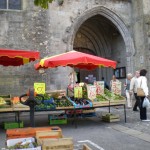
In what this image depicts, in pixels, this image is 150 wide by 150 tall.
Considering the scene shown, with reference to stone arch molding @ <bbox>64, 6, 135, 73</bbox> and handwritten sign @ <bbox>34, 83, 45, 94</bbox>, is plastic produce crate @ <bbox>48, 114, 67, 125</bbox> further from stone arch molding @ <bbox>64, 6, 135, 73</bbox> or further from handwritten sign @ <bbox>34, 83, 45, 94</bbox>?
stone arch molding @ <bbox>64, 6, 135, 73</bbox>

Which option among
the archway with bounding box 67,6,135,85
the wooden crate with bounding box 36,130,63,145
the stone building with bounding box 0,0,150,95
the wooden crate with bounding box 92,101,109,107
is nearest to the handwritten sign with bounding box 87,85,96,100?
the wooden crate with bounding box 92,101,109,107

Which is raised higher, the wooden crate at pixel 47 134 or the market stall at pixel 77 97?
the market stall at pixel 77 97

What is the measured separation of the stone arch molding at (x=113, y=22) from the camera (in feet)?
48.4

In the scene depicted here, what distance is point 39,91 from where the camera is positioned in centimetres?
846

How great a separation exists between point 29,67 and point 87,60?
589 cm

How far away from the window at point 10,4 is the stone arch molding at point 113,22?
2747 millimetres

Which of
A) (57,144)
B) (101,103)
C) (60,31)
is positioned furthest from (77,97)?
(60,31)

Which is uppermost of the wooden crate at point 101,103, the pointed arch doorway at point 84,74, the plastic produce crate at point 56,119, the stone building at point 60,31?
the stone building at point 60,31

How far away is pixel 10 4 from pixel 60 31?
8.97ft

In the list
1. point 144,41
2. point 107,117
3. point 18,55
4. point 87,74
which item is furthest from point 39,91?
point 87,74

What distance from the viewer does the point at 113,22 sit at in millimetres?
16078

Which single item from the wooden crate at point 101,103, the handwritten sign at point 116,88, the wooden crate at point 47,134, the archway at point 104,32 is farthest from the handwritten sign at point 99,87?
the archway at point 104,32

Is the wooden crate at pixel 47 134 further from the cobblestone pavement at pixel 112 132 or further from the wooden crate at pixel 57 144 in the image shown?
the cobblestone pavement at pixel 112 132

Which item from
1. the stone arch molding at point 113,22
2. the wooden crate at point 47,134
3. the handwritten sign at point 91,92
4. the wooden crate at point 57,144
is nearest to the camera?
the wooden crate at point 57,144
